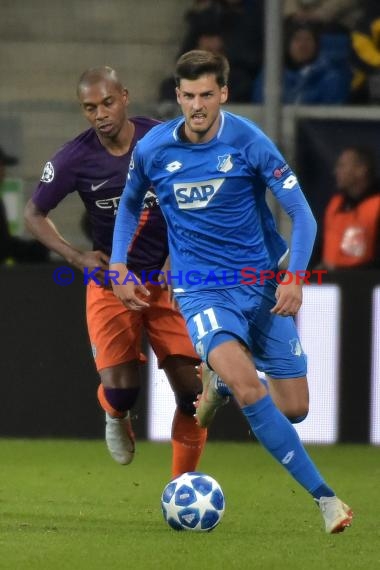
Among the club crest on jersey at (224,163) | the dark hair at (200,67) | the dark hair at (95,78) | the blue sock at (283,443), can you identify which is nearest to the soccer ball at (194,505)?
the blue sock at (283,443)

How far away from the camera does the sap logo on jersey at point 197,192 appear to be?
20.4 feet

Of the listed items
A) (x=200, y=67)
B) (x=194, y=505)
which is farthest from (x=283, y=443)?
(x=200, y=67)

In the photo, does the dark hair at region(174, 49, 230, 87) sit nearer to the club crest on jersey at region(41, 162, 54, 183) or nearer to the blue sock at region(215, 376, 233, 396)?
the club crest on jersey at region(41, 162, 54, 183)

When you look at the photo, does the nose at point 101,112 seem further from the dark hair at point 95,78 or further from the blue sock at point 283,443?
the blue sock at point 283,443

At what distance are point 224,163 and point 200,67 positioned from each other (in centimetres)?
43

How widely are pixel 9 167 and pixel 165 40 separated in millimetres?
1585

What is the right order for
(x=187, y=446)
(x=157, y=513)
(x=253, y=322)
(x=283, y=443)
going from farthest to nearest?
(x=187, y=446) < (x=157, y=513) < (x=253, y=322) < (x=283, y=443)

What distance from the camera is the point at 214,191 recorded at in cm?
622

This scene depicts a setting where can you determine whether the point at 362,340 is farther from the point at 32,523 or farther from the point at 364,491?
the point at 32,523

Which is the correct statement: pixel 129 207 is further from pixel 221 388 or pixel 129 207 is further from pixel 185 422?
pixel 185 422

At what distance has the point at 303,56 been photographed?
1038 cm

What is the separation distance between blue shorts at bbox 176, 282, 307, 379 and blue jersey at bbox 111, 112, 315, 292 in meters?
0.06

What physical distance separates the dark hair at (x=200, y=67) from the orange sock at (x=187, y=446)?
1846mm

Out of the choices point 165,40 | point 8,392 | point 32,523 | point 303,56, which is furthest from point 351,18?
point 32,523
